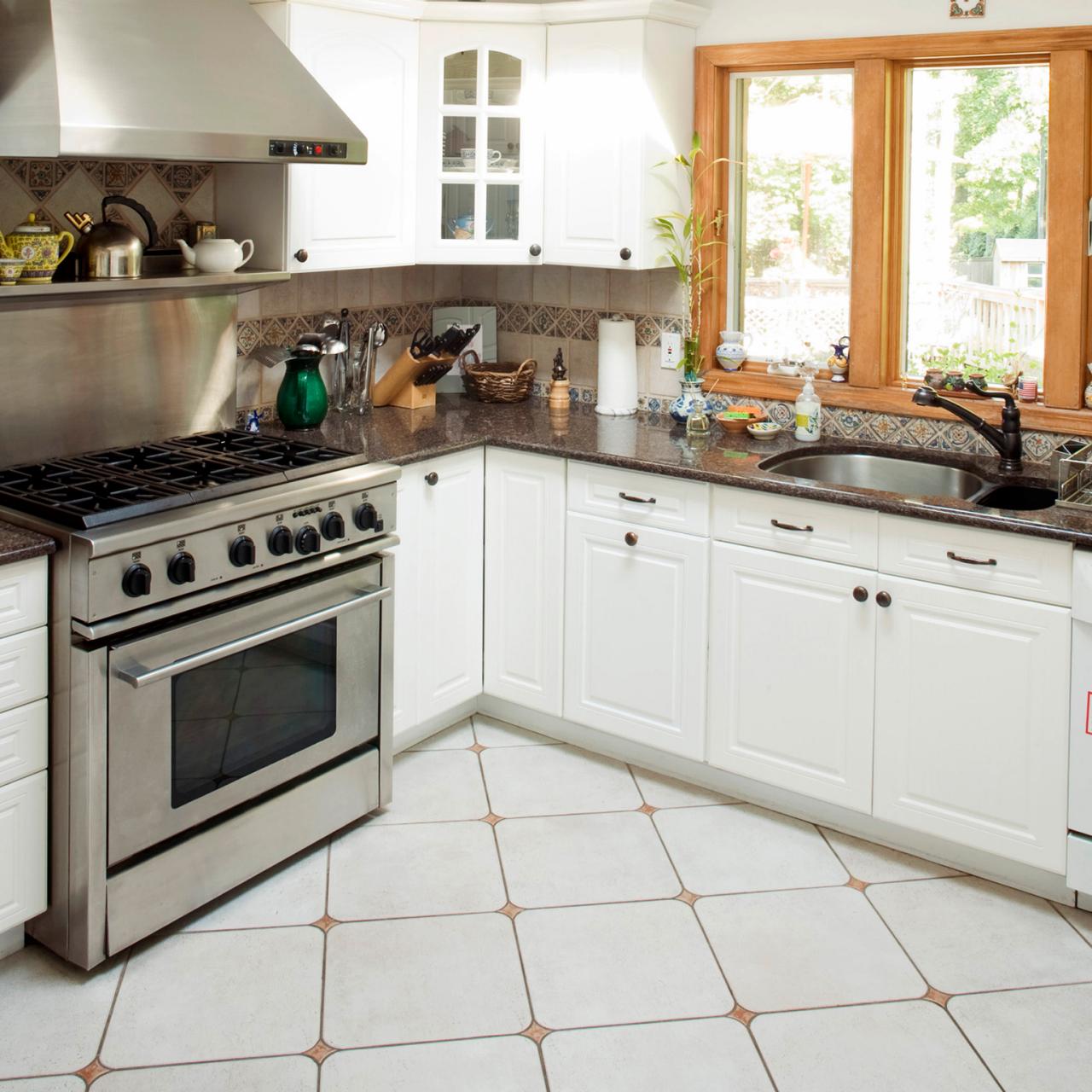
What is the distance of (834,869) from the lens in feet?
10.5

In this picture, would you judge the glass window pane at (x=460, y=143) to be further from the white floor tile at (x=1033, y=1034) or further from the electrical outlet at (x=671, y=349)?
the white floor tile at (x=1033, y=1034)

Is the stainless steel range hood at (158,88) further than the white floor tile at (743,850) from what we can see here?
No

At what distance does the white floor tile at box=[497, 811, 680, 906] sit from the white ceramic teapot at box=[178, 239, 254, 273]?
63.5 inches

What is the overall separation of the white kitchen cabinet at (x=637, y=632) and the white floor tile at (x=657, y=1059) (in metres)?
1.07

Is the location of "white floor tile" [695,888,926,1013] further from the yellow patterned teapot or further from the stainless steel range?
the yellow patterned teapot

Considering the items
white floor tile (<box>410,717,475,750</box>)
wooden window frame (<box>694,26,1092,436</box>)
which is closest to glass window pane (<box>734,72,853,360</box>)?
wooden window frame (<box>694,26,1092,436</box>)

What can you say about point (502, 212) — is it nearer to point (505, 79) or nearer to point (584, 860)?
point (505, 79)

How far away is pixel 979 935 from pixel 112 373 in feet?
8.16

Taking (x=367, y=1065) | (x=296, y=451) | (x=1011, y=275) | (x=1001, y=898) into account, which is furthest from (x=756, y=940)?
(x=1011, y=275)

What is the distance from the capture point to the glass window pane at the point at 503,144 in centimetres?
386

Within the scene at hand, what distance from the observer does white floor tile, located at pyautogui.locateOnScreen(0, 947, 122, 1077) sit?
2439mm

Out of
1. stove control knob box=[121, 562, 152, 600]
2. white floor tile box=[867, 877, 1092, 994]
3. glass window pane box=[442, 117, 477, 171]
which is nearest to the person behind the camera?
stove control knob box=[121, 562, 152, 600]

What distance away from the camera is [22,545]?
2521 mm

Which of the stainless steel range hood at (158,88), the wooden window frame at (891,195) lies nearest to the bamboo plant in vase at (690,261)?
the wooden window frame at (891,195)
